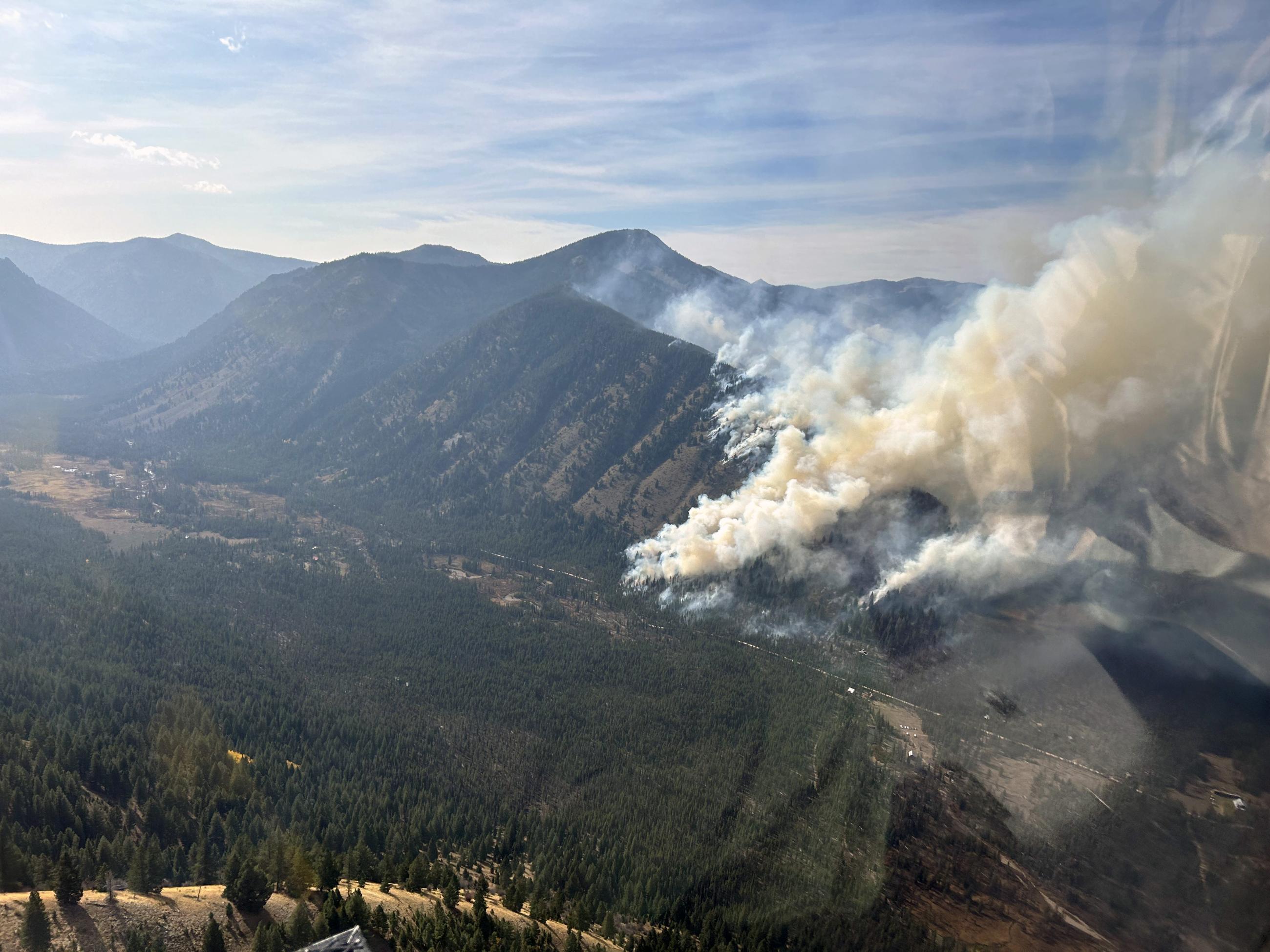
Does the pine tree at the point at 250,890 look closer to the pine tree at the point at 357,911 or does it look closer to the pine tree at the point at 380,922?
Result: the pine tree at the point at 357,911

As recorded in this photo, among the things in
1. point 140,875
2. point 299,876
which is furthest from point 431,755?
point 140,875

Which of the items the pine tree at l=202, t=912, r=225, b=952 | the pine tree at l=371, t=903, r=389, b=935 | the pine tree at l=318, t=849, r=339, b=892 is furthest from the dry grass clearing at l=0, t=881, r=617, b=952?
the pine tree at l=318, t=849, r=339, b=892

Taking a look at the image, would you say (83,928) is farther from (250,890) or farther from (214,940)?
(250,890)

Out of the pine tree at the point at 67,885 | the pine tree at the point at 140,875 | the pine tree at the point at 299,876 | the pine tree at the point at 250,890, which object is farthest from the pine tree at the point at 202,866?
the pine tree at the point at 67,885

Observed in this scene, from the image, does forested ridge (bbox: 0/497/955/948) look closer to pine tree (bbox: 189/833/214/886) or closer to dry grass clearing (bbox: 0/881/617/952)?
pine tree (bbox: 189/833/214/886)

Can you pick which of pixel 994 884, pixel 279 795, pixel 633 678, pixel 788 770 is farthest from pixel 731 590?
pixel 279 795

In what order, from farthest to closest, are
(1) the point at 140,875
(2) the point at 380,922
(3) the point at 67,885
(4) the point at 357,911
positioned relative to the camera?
(1) the point at 140,875, (2) the point at 380,922, (4) the point at 357,911, (3) the point at 67,885
